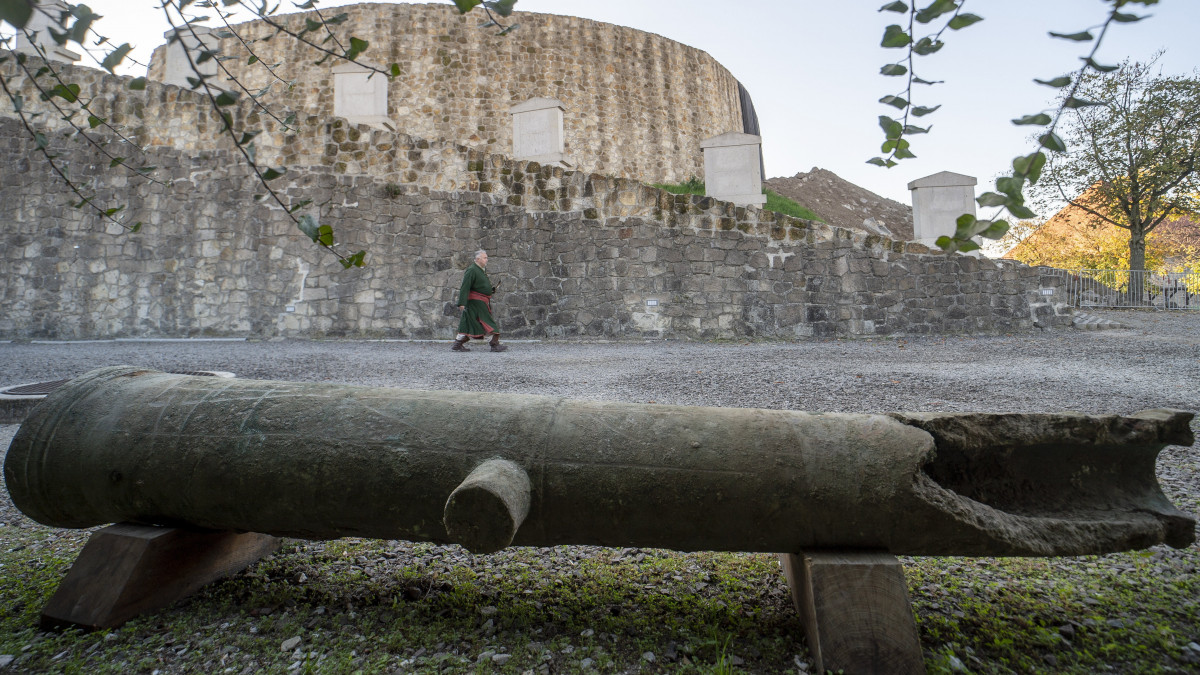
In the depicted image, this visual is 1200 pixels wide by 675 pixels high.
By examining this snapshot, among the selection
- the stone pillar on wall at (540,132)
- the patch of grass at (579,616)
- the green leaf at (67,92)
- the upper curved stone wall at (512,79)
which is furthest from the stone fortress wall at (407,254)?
the green leaf at (67,92)

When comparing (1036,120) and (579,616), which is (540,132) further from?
(1036,120)

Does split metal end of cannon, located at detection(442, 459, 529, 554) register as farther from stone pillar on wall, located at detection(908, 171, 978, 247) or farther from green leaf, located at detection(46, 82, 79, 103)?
stone pillar on wall, located at detection(908, 171, 978, 247)

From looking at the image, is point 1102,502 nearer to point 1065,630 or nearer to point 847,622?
point 1065,630

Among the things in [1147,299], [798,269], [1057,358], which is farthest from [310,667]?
[1147,299]

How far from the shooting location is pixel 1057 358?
7.41 meters

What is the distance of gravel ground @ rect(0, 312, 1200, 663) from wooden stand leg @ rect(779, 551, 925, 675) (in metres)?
1.10

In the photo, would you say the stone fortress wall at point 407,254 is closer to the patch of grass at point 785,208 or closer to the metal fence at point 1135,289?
the patch of grass at point 785,208

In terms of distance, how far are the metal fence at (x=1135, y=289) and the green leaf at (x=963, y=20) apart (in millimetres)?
20209

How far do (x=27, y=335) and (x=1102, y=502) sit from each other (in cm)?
1458

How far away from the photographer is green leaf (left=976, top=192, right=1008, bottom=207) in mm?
1134

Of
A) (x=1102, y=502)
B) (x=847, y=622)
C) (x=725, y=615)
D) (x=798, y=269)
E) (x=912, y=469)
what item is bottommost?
(x=725, y=615)

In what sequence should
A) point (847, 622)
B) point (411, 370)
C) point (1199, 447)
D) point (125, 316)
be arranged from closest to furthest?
point (847, 622) → point (1199, 447) → point (411, 370) → point (125, 316)

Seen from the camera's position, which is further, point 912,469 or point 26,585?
point 26,585

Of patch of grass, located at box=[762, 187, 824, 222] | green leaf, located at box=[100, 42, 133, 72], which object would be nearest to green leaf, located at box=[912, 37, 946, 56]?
green leaf, located at box=[100, 42, 133, 72]
